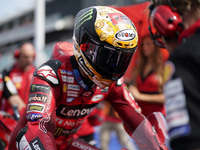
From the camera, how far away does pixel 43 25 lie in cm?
1060

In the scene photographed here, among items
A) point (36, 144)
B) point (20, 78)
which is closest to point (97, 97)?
point (36, 144)

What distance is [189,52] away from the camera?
1209 mm

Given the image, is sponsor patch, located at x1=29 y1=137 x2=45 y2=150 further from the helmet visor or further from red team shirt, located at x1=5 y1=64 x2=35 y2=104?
red team shirt, located at x1=5 y1=64 x2=35 y2=104

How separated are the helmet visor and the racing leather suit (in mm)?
224

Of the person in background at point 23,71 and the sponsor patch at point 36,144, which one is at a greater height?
the sponsor patch at point 36,144

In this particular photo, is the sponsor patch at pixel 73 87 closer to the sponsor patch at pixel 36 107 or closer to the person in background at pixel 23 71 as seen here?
the sponsor patch at pixel 36 107

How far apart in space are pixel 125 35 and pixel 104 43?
150 millimetres

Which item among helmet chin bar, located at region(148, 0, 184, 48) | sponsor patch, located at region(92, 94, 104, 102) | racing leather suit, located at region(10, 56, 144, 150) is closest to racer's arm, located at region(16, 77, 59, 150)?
racing leather suit, located at region(10, 56, 144, 150)

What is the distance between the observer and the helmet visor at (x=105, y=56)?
6.88 ft

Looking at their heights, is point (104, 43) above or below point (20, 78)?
above

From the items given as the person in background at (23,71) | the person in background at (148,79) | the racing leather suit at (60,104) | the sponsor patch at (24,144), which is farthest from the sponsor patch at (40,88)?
the person in background at (23,71)

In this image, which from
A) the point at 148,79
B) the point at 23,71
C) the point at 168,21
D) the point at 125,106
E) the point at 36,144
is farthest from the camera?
the point at 23,71

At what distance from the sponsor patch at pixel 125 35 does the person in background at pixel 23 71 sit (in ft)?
12.8

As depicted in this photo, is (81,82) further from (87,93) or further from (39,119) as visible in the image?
(39,119)
